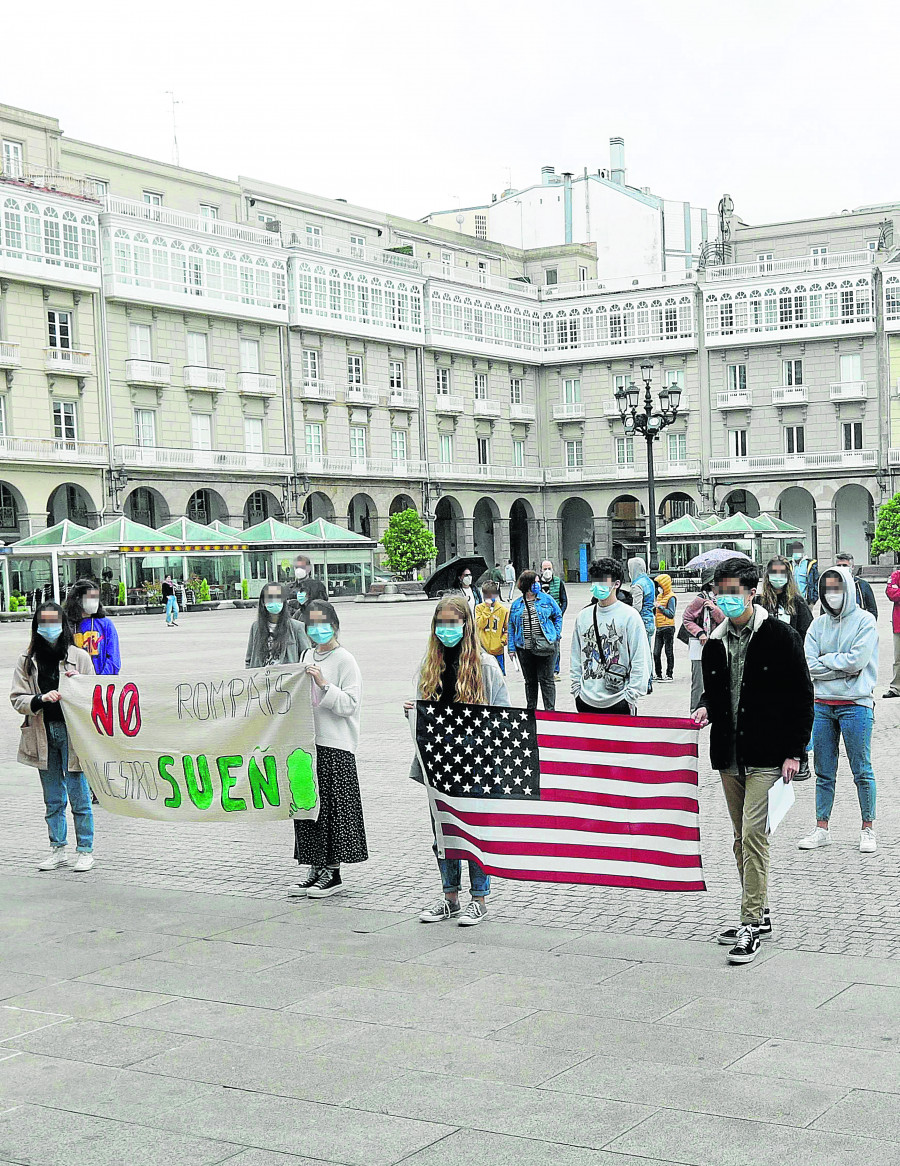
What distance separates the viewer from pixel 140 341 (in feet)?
170

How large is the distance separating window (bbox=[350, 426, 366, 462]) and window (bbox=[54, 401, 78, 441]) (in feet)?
45.3

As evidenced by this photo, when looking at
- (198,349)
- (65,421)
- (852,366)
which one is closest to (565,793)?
(65,421)

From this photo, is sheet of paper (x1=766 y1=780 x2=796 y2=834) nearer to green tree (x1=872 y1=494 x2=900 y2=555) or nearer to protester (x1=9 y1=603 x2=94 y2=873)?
protester (x1=9 y1=603 x2=94 y2=873)

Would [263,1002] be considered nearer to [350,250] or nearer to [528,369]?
[350,250]

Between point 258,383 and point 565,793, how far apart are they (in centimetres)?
5042

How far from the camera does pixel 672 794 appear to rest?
6844 millimetres

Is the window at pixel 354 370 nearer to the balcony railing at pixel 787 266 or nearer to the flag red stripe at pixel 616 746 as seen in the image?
the balcony railing at pixel 787 266

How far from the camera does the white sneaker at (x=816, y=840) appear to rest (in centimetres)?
866

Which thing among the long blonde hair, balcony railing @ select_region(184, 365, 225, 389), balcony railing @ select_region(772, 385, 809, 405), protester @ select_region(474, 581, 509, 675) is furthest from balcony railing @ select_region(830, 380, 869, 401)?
the long blonde hair

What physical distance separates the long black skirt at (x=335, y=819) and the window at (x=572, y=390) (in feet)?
206

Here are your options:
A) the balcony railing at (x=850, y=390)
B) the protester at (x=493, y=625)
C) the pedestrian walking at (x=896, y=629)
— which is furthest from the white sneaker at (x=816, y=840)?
the balcony railing at (x=850, y=390)

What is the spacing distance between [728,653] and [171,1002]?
3.12m

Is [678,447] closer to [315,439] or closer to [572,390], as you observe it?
[572,390]

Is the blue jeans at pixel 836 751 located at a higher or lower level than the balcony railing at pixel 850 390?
lower
